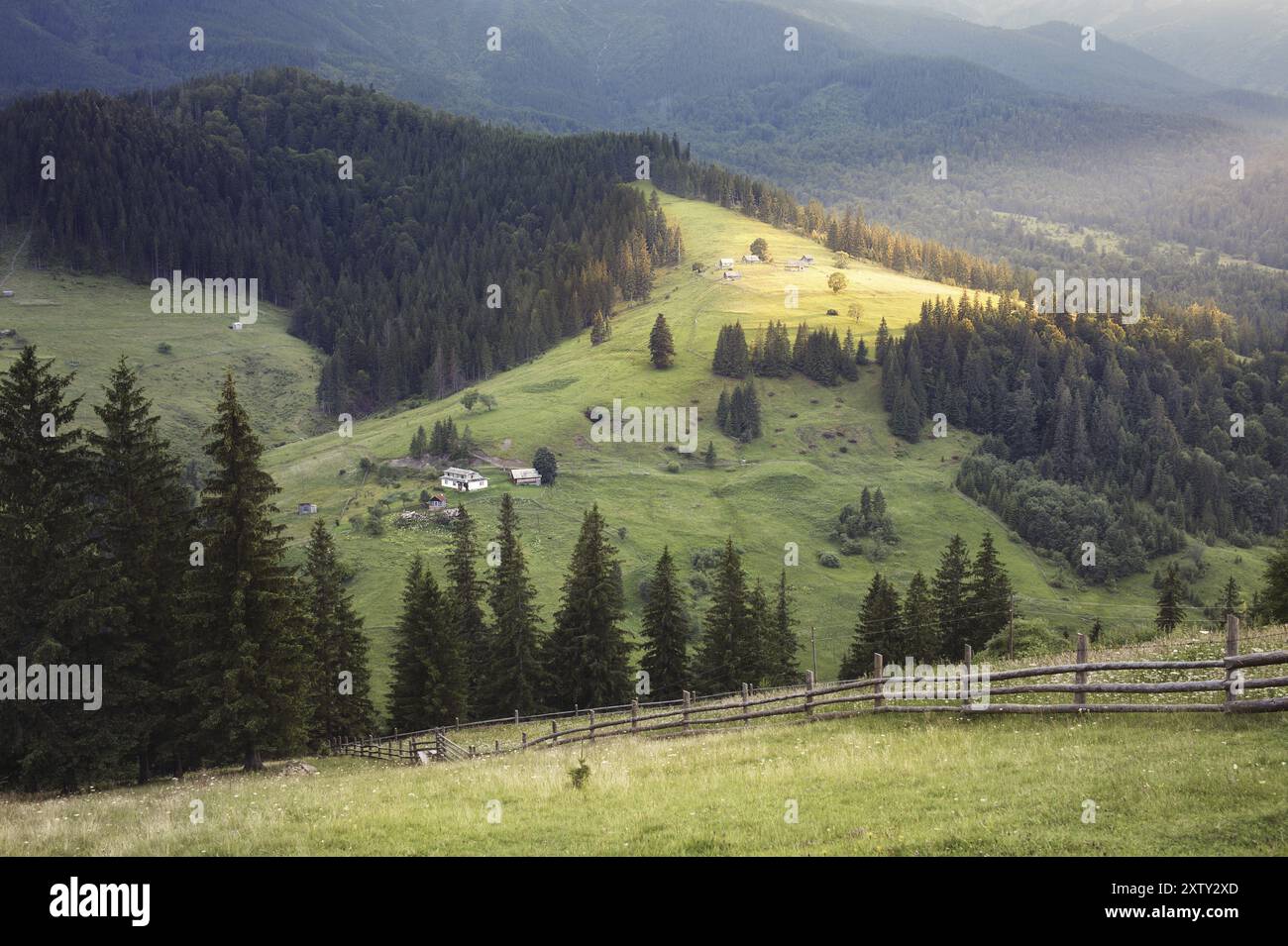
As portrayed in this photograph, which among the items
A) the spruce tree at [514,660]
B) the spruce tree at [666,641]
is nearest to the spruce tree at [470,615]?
the spruce tree at [514,660]

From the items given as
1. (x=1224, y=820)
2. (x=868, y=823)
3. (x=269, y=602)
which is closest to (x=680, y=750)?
(x=868, y=823)

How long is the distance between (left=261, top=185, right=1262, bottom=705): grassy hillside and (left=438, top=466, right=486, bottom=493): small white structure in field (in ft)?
6.42

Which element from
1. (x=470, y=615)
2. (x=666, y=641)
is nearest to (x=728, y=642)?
(x=666, y=641)

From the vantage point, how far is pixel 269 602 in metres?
37.9

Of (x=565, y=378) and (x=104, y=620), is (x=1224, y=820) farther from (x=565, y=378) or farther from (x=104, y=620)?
(x=565, y=378)

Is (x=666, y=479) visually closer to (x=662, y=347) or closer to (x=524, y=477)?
(x=524, y=477)

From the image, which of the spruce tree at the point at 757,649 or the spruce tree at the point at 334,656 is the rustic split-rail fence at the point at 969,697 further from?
the spruce tree at the point at 757,649

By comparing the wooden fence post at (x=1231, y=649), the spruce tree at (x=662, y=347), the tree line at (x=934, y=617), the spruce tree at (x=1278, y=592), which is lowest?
the tree line at (x=934, y=617)

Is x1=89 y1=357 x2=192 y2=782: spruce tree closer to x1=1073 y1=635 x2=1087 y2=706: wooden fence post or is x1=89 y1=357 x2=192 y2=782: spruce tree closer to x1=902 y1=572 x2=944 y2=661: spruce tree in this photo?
x1=1073 y1=635 x2=1087 y2=706: wooden fence post

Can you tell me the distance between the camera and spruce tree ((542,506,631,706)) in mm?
72312

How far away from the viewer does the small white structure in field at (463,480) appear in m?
132

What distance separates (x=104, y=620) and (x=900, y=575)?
335 feet

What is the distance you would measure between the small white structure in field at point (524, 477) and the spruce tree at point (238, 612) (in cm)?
9769

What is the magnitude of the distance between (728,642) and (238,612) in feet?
148
